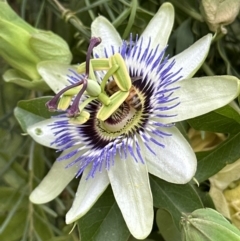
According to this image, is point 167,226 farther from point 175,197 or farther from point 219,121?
point 219,121

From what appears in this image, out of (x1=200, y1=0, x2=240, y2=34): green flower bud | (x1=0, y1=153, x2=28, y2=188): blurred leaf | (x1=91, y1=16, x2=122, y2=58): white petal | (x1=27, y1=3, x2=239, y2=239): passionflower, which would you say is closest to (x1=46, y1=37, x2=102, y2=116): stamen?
(x1=27, y1=3, x2=239, y2=239): passionflower

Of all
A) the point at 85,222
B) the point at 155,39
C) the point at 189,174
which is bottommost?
the point at 85,222

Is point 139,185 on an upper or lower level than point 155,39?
lower

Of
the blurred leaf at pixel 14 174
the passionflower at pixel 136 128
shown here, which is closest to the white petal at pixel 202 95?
the passionflower at pixel 136 128

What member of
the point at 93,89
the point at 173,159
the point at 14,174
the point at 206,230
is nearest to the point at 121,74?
the point at 93,89

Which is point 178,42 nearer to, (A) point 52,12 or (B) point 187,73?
(B) point 187,73

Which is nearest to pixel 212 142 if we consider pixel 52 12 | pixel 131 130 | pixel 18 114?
pixel 131 130

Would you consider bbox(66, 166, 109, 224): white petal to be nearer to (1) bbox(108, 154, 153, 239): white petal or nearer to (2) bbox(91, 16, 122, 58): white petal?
(1) bbox(108, 154, 153, 239): white petal

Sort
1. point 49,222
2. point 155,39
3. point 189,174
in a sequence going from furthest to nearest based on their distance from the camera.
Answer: point 49,222, point 155,39, point 189,174
